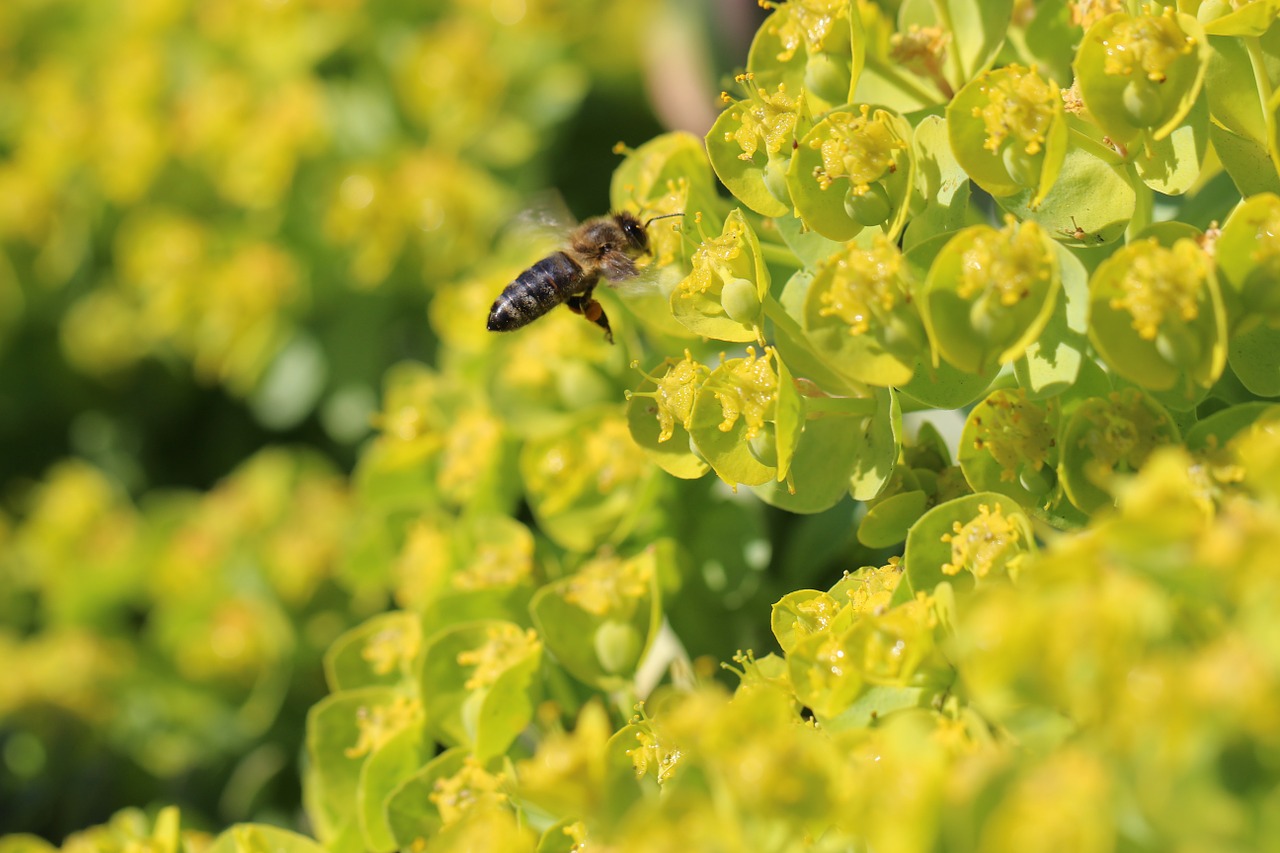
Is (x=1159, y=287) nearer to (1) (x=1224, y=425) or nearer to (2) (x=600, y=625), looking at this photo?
(1) (x=1224, y=425)

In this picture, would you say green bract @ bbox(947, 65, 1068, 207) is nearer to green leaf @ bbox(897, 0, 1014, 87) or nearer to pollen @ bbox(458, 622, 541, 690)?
green leaf @ bbox(897, 0, 1014, 87)

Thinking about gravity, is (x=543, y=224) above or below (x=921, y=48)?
below

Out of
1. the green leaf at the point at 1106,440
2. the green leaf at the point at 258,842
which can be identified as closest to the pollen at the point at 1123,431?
the green leaf at the point at 1106,440

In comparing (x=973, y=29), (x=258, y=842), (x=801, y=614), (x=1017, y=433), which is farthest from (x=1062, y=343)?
(x=258, y=842)

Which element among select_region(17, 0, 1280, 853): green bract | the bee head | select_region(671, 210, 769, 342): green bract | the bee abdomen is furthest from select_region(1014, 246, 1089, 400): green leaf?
the bee abdomen

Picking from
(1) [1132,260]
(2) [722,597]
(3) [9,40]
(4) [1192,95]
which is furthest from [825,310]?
(3) [9,40]

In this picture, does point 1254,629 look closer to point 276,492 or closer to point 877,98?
point 877,98
